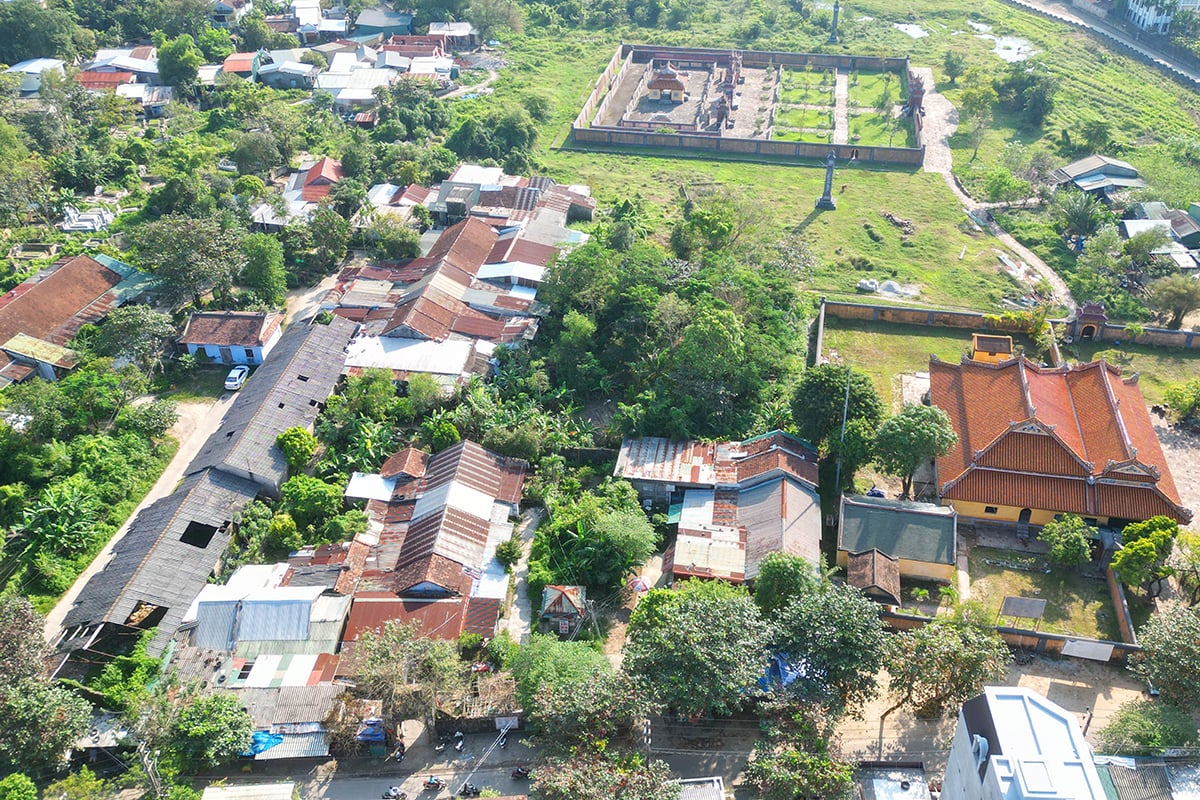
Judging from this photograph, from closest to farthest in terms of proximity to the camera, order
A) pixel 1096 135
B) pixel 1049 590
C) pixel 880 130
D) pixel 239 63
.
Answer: pixel 1049 590 → pixel 1096 135 → pixel 880 130 → pixel 239 63

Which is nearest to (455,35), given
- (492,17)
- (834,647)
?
(492,17)

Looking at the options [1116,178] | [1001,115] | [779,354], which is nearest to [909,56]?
[1001,115]

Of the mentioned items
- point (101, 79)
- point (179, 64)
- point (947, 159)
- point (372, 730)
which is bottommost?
point (372, 730)

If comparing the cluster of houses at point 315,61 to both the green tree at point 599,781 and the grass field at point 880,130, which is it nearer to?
the grass field at point 880,130

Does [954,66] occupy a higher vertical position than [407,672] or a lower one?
higher

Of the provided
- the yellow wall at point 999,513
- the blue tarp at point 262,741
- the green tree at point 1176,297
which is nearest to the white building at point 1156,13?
the green tree at point 1176,297

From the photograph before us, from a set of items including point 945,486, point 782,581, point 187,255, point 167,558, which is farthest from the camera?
point 187,255

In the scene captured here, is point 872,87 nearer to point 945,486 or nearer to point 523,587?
point 945,486

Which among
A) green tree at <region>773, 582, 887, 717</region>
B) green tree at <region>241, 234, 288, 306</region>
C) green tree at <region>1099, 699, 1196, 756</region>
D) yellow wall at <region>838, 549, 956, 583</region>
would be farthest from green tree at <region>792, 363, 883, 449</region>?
green tree at <region>241, 234, 288, 306</region>
